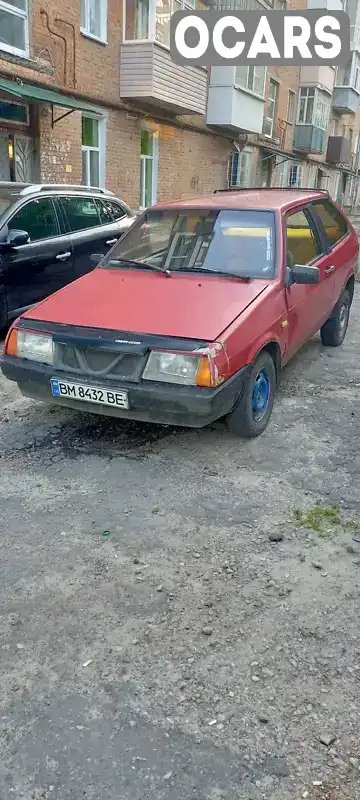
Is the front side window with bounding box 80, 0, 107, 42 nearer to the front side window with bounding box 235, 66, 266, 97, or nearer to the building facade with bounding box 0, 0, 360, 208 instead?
the building facade with bounding box 0, 0, 360, 208

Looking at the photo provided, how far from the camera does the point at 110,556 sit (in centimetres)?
293

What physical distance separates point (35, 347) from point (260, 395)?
5.18 ft

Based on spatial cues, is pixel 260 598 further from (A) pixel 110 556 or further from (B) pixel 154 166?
(B) pixel 154 166

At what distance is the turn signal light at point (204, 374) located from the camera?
351cm

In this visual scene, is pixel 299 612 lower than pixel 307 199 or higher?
lower

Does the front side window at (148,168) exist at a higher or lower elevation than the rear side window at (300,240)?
higher

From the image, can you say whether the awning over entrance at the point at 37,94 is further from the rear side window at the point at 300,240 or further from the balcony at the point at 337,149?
the balcony at the point at 337,149

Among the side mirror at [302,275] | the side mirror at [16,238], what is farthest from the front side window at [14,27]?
the side mirror at [302,275]

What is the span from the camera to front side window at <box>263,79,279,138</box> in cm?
2336

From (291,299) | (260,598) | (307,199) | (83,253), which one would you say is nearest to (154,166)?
(83,253)

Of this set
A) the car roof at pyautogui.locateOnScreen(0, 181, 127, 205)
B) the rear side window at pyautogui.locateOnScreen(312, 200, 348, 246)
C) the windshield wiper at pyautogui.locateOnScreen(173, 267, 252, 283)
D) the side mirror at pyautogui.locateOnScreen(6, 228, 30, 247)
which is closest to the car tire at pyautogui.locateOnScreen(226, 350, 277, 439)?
the windshield wiper at pyautogui.locateOnScreen(173, 267, 252, 283)

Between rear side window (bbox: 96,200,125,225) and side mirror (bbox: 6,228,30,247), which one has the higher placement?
rear side window (bbox: 96,200,125,225)

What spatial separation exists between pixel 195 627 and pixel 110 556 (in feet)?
2.08

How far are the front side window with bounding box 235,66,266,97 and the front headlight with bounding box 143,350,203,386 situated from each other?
16.3 m
